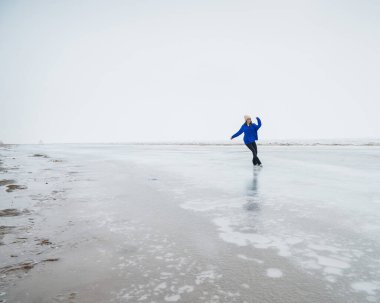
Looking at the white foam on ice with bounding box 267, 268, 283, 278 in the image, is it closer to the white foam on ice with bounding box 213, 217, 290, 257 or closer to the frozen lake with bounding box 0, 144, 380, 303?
the frozen lake with bounding box 0, 144, 380, 303

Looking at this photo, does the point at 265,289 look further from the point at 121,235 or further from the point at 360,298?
the point at 121,235

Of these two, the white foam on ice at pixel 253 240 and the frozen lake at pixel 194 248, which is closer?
the frozen lake at pixel 194 248

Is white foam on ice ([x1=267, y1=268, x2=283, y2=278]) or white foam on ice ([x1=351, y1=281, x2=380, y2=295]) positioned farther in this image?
white foam on ice ([x1=267, y1=268, x2=283, y2=278])

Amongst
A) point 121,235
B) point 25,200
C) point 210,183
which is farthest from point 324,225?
point 25,200

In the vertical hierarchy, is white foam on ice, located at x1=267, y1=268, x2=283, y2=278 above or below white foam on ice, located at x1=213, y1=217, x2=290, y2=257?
above

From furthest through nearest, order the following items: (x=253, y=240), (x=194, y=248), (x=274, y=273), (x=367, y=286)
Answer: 1. (x=253, y=240)
2. (x=194, y=248)
3. (x=274, y=273)
4. (x=367, y=286)

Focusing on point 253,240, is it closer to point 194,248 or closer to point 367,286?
point 194,248

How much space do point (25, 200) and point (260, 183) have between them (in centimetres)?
541

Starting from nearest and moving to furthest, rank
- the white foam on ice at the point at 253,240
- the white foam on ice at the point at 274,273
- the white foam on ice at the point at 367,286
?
the white foam on ice at the point at 367,286, the white foam on ice at the point at 274,273, the white foam on ice at the point at 253,240

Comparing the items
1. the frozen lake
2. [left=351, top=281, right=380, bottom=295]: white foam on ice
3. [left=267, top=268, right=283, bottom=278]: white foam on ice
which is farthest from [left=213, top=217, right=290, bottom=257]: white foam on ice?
[left=351, top=281, right=380, bottom=295]: white foam on ice

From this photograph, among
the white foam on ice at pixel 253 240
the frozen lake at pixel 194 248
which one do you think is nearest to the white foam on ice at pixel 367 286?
the frozen lake at pixel 194 248

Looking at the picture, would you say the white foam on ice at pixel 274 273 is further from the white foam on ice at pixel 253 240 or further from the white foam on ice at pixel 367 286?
the white foam on ice at pixel 367 286

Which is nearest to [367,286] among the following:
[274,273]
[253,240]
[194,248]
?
[274,273]

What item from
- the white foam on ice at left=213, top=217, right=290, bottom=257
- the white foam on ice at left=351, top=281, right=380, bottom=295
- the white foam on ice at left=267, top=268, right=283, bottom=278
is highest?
the white foam on ice at left=267, top=268, right=283, bottom=278
